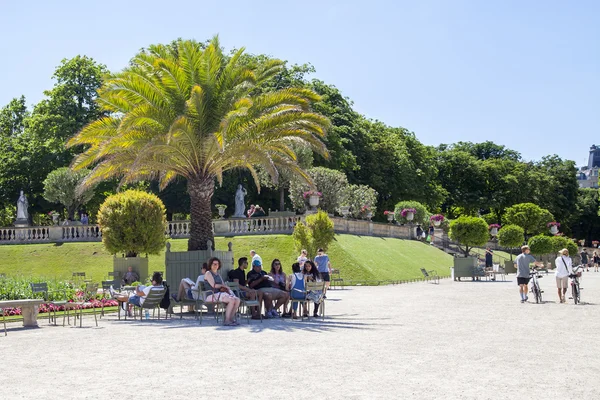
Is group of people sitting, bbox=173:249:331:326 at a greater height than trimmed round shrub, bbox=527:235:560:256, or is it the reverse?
trimmed round shrub, bbox=527:235:560:256

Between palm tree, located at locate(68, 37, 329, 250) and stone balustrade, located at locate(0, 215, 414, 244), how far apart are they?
636 inches

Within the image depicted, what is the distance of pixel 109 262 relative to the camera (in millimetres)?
36562

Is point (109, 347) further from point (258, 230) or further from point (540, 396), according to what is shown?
point (258, 230)

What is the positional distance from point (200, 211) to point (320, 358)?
11291 mm

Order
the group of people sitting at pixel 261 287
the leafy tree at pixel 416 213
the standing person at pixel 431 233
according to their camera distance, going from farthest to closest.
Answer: the standing person at pixel 431 233 → the leafy tree at pixel 416 213 → the group of people sitting at pixel 261 287

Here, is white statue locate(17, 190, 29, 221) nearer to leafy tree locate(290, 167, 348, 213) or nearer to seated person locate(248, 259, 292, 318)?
leafy tree locate(290, 167, 348, 213)

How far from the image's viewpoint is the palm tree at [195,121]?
19.6 metres

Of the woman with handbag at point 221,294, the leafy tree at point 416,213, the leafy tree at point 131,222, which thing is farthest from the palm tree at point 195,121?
the leafy tree at point 416,213

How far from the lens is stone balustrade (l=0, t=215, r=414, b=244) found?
127 ft

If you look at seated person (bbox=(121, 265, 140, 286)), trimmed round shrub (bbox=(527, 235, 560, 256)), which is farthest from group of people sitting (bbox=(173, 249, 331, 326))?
trimmed round shrub (bbox=(527, 235, 560, 256))

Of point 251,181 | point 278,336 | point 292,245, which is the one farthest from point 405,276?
Answer: point 278,336

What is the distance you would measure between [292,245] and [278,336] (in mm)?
22876

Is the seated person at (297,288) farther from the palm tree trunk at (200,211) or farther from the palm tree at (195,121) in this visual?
the palm tree trunk at (200,211)

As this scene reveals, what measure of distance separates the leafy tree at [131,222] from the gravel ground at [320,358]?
43.1 feet
